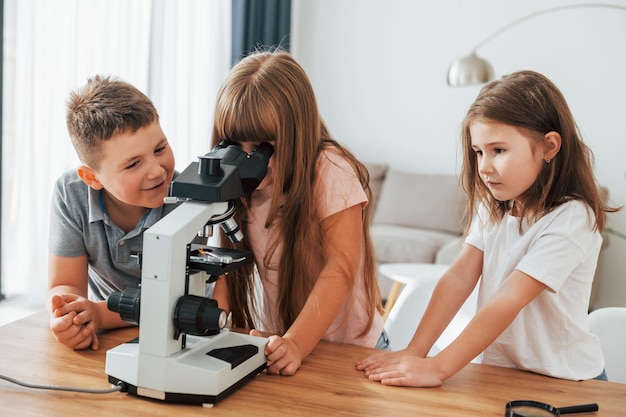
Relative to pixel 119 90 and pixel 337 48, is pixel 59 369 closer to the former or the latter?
pixel 119 90

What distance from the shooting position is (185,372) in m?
1.10

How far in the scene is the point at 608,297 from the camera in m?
5.13

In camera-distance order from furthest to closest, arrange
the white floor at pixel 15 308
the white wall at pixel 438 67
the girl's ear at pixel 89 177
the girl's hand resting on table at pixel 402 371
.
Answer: the white wall at pixel 438 67 → the white floor at pixel 15 308 → the girl's ear at pixel 89 177 → the girl's hand resting on table at pixel 402 371

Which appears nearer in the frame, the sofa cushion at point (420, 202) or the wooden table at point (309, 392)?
the wooden table at point (309, 392)

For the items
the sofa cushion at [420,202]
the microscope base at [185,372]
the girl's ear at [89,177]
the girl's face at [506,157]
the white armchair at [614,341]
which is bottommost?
the sofa cushion at [420,202]

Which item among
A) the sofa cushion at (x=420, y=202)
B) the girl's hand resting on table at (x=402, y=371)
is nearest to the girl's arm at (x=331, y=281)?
the girl's hand resting on table at (x=402, y=371)

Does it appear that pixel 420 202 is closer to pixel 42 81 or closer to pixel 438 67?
pixel 438 67

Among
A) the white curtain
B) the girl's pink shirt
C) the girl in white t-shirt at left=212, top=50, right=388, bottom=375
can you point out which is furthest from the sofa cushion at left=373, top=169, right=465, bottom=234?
the girl in white t-shirt at left=212, top=50, right=388, bottom=375

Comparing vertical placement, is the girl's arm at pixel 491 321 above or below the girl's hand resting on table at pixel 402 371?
above

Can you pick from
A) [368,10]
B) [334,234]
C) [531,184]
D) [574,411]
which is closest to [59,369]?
[334,234]

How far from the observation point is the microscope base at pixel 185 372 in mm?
1095

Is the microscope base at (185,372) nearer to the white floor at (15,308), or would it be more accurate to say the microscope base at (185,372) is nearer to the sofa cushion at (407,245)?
the white floor at (15,308)

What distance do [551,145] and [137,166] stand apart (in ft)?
2.90

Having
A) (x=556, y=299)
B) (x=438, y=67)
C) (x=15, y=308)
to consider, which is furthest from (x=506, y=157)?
(x=438, y=67)
